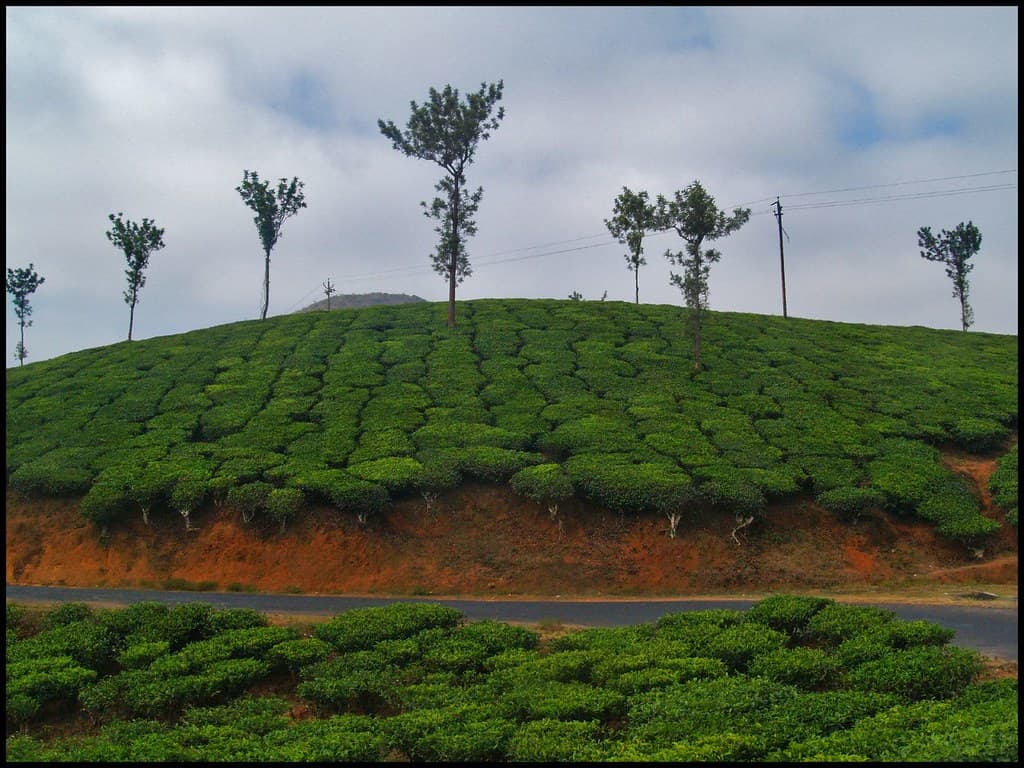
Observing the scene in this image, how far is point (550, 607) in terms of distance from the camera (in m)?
17.8

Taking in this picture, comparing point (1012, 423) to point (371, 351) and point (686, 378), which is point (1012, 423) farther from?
point (371, 351)

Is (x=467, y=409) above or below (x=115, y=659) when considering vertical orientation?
above

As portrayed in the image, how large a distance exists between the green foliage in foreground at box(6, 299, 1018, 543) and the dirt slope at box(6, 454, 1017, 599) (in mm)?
656

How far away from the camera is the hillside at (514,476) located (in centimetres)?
2088

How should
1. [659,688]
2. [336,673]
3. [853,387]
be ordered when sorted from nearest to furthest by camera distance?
[659,688], [336,673], [853,387]

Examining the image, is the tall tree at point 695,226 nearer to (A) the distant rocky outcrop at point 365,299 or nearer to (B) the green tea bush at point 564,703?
(B) the green tea bush at point 564,703

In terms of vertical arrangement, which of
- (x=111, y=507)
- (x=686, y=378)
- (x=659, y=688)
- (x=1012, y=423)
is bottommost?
(x=659, y=688)

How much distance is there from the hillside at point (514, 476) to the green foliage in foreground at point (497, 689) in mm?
6162

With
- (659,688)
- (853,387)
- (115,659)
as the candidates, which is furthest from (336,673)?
(853,387)

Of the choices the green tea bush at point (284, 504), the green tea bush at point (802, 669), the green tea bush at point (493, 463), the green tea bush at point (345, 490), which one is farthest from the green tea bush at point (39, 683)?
the green tea bush at point (493, 463)

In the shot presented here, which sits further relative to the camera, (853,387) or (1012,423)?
(853,387)

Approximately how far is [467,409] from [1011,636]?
734 inches

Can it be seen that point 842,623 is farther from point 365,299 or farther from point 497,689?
point 365,299

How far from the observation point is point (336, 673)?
12.2 metres
